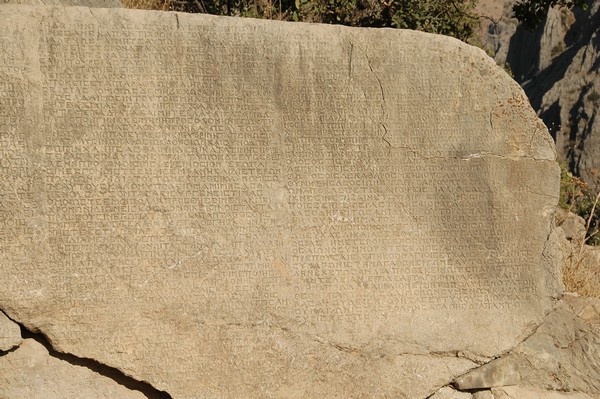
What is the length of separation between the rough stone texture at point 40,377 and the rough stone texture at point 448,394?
71.4 inches

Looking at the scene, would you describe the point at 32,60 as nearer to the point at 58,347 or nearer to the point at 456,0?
the point at 58,347

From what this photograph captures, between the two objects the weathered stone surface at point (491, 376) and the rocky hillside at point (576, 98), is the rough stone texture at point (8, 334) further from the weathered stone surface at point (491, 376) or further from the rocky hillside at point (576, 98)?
the rocky hillside at point (576, 98)

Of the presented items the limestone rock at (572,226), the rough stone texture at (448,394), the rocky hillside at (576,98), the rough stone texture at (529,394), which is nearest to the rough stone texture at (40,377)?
the rough stone texture at (448,394)

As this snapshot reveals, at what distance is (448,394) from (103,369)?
1885 mm

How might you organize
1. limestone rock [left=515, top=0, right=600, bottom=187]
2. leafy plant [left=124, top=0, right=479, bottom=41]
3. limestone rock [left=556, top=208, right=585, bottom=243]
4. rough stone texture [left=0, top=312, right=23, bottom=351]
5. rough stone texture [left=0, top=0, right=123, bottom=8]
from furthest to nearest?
limestone rock [left=515, top=0, right=600, bottom=187] → limestone rock [left=556, top=208, right=585, bottom=243] → leafy plant [left=124, top=0, right=479, bottom=41] → rough stone texture [left=0, top=0, right=123, bottom=8] → rough stone texture [left=0, top=312, right=23, bottom=351]

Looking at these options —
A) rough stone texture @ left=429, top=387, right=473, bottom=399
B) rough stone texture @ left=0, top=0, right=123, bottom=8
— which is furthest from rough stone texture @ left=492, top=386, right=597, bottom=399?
rough stone texture @ left=0, top=0, right=123, bottom=8

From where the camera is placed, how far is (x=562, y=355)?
420cm

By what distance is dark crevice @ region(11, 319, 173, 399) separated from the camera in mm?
3652

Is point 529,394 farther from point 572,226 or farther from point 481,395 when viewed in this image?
point 572,226

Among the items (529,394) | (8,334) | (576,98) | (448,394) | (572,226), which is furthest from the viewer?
(576,98)

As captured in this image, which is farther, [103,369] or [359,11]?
[359,11]

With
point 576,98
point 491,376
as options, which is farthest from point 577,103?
point 491,376

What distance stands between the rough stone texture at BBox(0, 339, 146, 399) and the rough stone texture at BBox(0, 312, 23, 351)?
6 centimetres

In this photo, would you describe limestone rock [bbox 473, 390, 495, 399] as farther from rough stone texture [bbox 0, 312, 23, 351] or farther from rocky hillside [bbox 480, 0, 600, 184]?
rocky hillside [bbox 480, 0, 600, 184]
